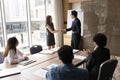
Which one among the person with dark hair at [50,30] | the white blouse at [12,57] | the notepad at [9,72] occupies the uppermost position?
the person with dark hair at [50,30]

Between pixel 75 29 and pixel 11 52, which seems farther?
pixel 75 29

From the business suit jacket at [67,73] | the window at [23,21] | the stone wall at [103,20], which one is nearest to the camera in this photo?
the business suit jacket at [67,73]

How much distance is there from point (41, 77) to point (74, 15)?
257cm

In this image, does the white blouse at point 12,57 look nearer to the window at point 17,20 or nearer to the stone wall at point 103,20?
the window at point 17,20

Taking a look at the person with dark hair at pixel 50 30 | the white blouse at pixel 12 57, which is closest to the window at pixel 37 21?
the person with dark hair at pixel 50 30

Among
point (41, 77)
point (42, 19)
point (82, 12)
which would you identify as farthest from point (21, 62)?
point (42, 19)

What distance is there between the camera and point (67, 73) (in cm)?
152

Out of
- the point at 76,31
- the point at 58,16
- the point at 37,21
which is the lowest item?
the point at 76,31

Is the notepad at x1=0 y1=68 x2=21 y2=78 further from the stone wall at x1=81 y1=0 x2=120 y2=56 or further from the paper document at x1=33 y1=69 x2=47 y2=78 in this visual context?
the stone wall at x1=81 y1=0 x2=120 y2=56

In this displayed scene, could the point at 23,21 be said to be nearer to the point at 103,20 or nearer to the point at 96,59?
the point at 103,20

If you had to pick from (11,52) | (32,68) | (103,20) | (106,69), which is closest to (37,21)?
(103,20)

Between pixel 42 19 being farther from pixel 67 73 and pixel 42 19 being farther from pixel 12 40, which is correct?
pixel 67 73

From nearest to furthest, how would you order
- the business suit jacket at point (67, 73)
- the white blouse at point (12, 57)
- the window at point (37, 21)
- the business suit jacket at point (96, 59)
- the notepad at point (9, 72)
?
the business suit jacket at point (67, 73) → the notepad at point (9, 72) → the business suit jacket at point (96, 59) → the white blouse at point (12, 57) → the window at point (37, 21)

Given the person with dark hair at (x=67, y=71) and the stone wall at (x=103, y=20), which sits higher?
the stone wall at (x=103, y=20)
